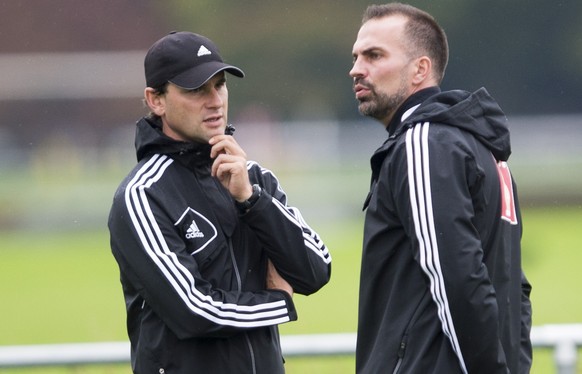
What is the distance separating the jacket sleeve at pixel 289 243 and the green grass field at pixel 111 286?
118cm

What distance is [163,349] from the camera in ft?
8.95

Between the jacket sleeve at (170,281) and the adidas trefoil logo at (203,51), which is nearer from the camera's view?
the jacket sleeve at (170,281)

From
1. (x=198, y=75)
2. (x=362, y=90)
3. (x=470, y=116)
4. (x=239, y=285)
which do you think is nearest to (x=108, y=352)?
(x=239, y=285)

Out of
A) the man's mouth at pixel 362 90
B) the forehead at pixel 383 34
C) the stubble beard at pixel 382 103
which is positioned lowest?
the stubble beard at pixel 382 103

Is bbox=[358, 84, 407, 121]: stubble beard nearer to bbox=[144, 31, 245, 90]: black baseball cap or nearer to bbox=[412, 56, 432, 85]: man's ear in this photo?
bbox=[412, 56, 432, 85]: man's ear

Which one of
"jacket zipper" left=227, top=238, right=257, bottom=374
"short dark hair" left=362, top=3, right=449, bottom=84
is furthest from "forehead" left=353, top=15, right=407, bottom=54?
"jacket zipper" left=227, top=238, right=257, bottom=374

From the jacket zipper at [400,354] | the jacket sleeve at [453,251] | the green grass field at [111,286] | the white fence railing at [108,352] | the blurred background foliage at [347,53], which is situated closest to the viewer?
the jacket sleeve at [453,251]

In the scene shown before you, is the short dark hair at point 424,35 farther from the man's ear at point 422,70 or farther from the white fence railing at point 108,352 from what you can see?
the white fence railing at point 108,352

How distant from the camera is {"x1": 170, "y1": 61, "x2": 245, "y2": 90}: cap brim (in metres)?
2.80

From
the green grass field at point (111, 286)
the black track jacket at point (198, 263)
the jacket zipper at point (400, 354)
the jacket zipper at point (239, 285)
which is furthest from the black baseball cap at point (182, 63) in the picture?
the green grass field at point (111, 286)

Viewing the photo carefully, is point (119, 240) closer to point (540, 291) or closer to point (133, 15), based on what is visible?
point (540, 291)

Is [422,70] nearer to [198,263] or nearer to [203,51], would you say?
[203,51]

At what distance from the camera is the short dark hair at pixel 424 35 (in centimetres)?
285

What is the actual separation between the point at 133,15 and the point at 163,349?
2859 centimetres
